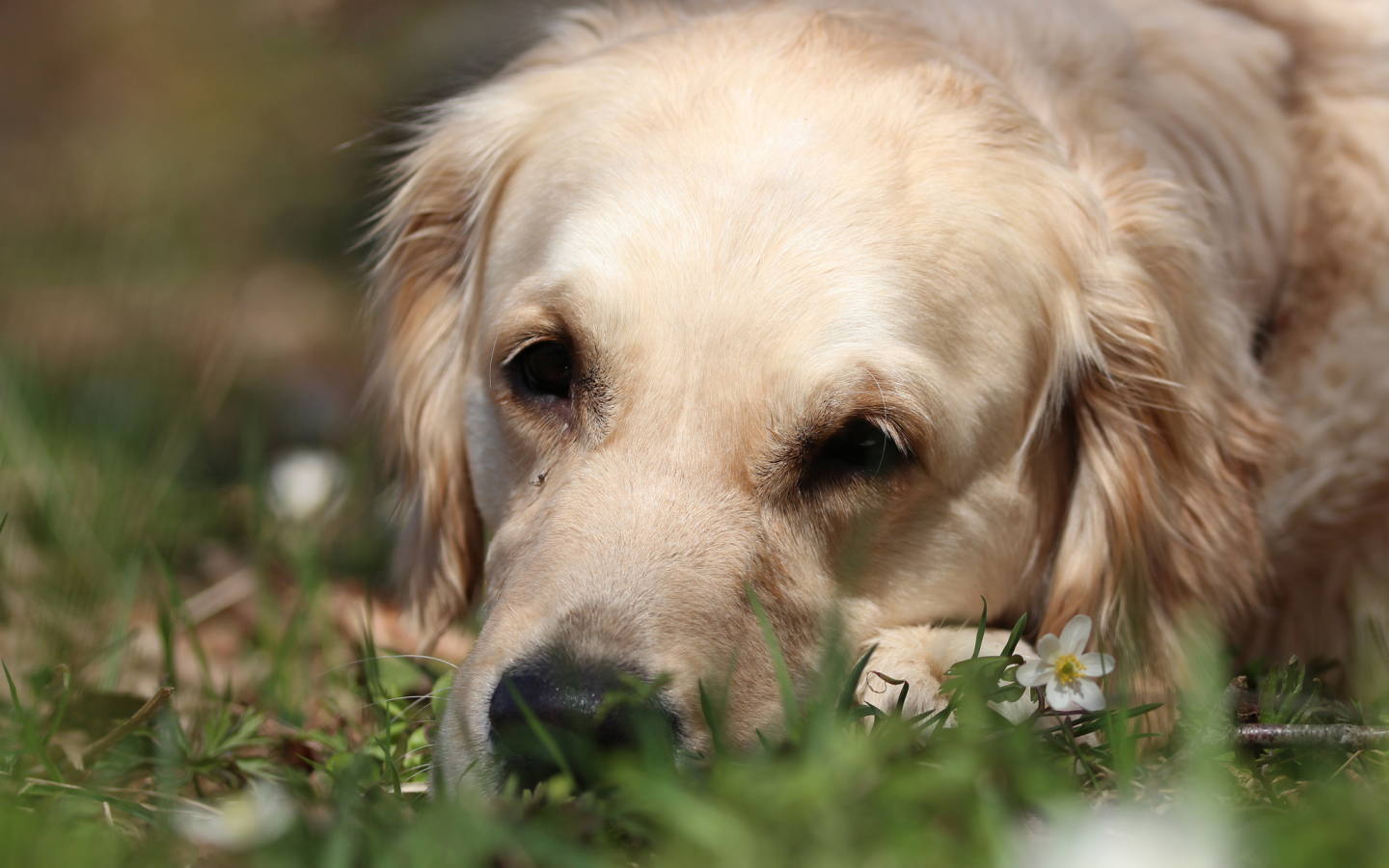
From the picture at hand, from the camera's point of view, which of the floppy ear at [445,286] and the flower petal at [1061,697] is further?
the floppy ear at [445,286]

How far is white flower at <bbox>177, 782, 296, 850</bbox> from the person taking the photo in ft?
4.34

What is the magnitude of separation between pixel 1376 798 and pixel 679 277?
1279 millimetres

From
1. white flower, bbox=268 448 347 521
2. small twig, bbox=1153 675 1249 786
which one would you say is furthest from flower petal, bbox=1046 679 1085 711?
white flower, bbox=268 448 347 521

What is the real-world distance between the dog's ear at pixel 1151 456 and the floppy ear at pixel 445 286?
1290 millimetres

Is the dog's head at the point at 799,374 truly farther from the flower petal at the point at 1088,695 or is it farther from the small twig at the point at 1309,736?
the small twig at the point at 1309,736

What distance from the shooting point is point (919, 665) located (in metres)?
2.08

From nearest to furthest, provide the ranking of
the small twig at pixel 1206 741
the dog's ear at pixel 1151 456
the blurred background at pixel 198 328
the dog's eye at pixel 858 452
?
the small twig at pixel 1206 741
the dog's eye at pixel 858 452
the dog's ear at pixel 1151 456
the blurred background at pixel 198 328

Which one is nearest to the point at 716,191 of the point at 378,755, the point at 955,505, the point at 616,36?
the point at 955,505

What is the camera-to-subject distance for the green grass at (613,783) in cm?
125

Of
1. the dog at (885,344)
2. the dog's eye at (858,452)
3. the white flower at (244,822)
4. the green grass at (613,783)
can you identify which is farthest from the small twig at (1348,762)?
the white flower at (244,822)

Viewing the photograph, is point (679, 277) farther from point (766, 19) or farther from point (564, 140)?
point (766, 19)

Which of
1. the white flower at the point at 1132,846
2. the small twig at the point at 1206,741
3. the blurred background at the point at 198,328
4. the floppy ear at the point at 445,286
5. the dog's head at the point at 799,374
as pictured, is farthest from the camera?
the blurred background at the point at 198,328

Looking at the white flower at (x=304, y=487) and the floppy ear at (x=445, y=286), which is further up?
the floppy ear at (x=445, y=286)

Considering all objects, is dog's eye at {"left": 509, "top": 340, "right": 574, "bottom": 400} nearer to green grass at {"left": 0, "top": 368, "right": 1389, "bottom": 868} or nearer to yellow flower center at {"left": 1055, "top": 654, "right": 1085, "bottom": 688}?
green grass at {"left": 0, "top": 368, "right": 1389, "bottom": 868}
